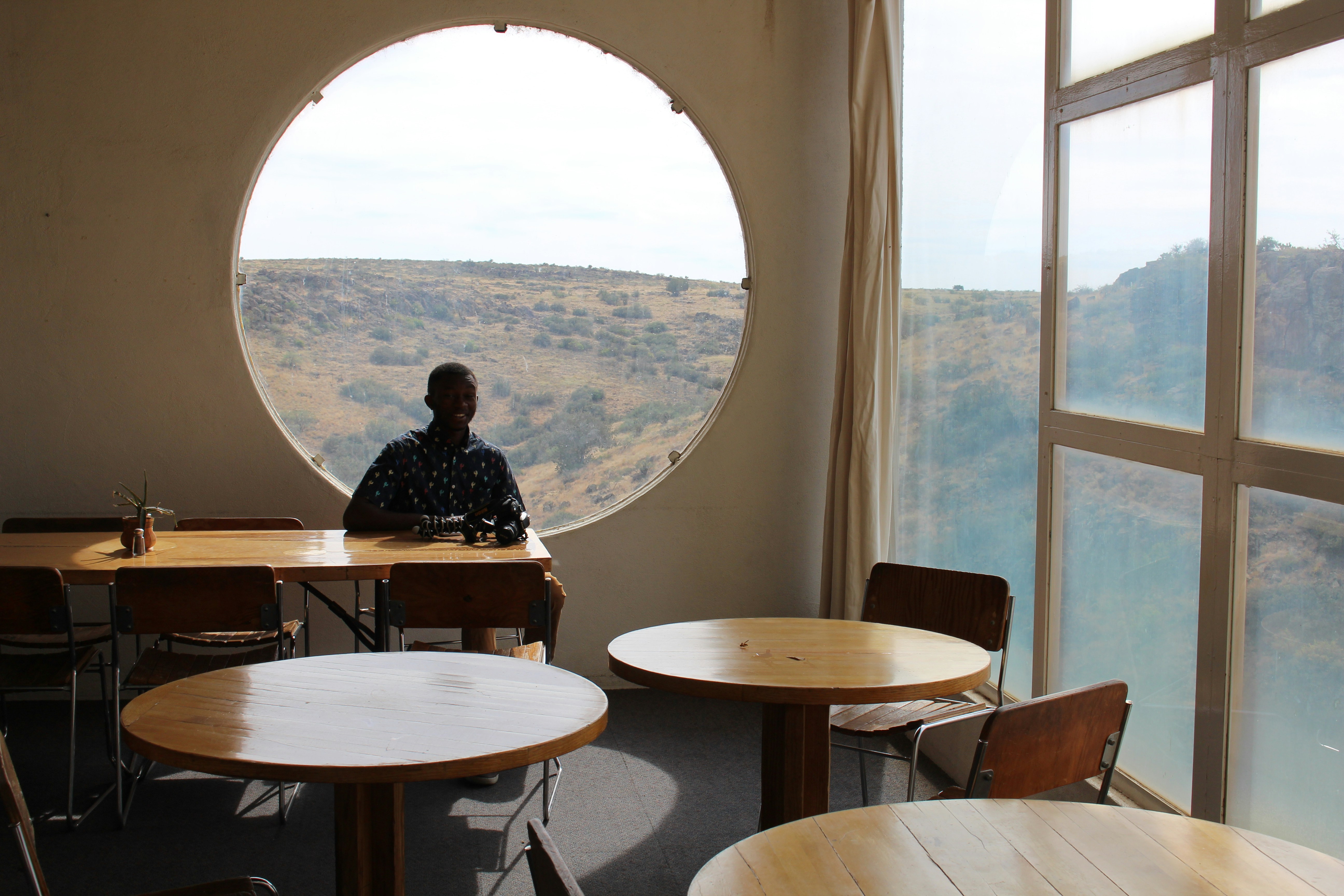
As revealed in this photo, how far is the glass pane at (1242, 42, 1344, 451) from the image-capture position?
2008 mm

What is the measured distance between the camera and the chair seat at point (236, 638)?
11.2 ft

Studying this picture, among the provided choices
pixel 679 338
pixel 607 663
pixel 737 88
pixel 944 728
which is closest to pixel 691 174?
pixel 737 88

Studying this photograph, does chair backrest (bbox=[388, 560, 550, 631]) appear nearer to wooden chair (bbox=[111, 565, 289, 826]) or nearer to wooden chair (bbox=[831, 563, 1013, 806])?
wooden chair (bbox=[111, 565, 289, 826])

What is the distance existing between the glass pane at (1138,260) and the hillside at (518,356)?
1792 mm

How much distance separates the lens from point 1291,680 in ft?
6.92

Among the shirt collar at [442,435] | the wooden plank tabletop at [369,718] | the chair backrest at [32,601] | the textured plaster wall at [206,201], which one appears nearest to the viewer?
the wooden plank tabletop at [369,718]

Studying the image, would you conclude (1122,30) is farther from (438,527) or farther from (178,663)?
(178,663)

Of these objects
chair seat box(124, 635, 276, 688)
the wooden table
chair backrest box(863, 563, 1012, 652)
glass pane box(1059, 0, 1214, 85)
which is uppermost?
glass pane box(1059, 0, 1214, 85)

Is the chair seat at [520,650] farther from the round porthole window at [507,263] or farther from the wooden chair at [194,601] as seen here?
the round porthole window at [507,263]

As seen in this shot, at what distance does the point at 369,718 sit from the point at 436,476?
215 cm

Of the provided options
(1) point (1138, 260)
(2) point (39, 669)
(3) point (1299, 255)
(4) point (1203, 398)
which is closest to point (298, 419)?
(2) point (39, 669)

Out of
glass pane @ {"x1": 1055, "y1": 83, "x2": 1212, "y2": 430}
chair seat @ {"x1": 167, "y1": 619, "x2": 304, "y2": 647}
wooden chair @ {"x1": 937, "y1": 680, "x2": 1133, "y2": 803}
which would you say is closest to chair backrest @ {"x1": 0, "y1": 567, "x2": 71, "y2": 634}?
chair seat @ {"x1": 167, "y1": 619, "x2": 304, "y2": 647}

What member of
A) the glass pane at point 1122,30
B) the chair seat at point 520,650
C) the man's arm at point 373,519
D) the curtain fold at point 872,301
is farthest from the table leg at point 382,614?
the glass pane at point 1122,30

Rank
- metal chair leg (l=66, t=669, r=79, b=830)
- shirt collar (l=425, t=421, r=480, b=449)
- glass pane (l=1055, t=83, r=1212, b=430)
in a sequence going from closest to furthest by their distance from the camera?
glass pane (l=1055, t=83, r=1212, b=430)
metal chair leg (l=66, t=669, r=79, b=830)
shirt collar (l=425, t=421, r=480, b=449)
